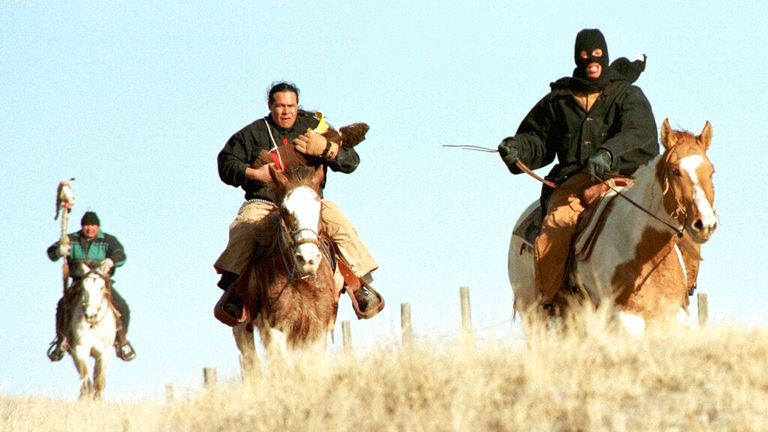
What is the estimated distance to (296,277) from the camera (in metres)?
14.0

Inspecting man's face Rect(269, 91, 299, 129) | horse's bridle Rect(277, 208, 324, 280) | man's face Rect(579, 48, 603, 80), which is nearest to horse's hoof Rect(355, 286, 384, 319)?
horse's bridle Rect(277, 208, 324, 280)

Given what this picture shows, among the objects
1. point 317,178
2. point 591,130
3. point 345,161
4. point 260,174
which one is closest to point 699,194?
point 591,130

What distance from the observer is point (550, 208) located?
15016 mm

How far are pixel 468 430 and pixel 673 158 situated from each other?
4.67 m

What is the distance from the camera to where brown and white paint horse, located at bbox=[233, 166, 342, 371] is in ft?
45.2

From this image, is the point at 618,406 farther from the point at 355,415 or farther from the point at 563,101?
the point at 563,101

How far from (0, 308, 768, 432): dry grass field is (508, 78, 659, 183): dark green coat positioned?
10.8 feet

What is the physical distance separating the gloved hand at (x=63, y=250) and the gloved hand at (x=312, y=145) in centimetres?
1015

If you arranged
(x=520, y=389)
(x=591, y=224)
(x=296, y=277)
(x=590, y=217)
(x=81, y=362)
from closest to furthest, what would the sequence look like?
1. (x=520, y=389)
2. (x=296, y=277)
3. (x=591, y=224)
4. (x=590, y=217)
5. (x=81, y=362)

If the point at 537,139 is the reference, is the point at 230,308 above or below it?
below

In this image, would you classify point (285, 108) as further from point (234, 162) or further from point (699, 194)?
point (699, 194)

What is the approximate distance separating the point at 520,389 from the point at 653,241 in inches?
153

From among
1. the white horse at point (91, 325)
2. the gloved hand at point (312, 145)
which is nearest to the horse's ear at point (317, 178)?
the gloved hand at point (312, 145)

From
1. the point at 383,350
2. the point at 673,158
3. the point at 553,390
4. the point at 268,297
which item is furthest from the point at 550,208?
the point at 553,390
